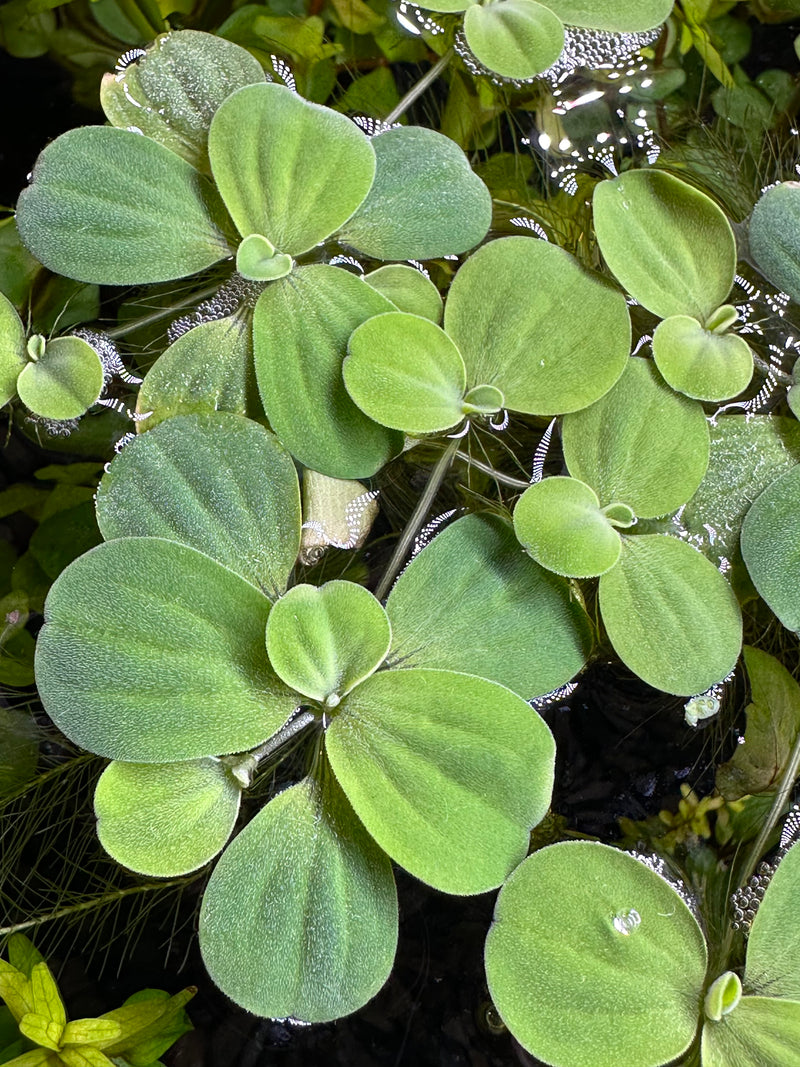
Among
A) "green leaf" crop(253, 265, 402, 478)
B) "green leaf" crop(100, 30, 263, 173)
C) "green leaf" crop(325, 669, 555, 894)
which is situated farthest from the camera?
"green leaf" crop(100, 30, 263, 173)

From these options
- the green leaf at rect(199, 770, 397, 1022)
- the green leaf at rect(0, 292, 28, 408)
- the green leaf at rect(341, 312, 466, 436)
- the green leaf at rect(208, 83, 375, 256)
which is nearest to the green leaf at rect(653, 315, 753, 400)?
the green leaf at rect(341, 312, 466, 436)

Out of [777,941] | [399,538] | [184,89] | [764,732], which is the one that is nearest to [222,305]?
[184,89]

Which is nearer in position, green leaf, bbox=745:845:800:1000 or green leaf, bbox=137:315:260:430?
green leaf, bbox=745:845:800:1000

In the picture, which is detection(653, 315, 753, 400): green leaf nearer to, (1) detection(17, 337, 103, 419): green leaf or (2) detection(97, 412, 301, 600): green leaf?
(2) detection(97, 412, 301, 600): green leaf

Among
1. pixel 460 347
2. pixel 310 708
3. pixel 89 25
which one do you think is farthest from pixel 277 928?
pixel 89 25

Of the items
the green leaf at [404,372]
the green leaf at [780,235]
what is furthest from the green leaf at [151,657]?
the green leaf at [780,235]
